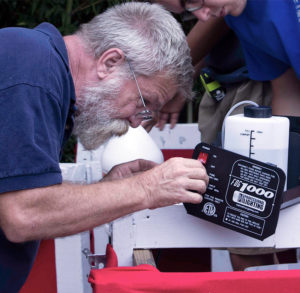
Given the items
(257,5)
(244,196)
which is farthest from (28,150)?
(257,5)

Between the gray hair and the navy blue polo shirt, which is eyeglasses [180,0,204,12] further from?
the navy blue polo shirt

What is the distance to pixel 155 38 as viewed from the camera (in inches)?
45.6

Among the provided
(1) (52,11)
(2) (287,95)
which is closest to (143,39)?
(2) (287,95)

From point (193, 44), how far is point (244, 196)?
34.1 inches

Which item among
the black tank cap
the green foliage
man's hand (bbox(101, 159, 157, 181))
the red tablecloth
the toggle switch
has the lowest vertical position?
the red tablecloth

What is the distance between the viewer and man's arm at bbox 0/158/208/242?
0.92 meters

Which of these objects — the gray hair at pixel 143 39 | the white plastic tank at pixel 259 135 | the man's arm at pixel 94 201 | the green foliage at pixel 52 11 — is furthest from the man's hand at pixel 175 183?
the green foliage at pixel 52 11

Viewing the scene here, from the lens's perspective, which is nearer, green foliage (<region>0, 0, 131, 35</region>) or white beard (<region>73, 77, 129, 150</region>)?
white beard (<region>73, 77, 129, 150</region>)

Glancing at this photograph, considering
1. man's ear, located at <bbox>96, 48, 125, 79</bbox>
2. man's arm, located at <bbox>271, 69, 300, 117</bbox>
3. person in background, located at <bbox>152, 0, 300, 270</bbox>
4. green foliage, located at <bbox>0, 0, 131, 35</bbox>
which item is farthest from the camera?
green foliage, located at <bbox>0, 0, 131, 35</bbox>

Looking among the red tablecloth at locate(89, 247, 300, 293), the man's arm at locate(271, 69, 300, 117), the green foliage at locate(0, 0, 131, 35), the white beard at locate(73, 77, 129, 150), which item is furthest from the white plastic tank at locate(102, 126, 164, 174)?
the green foliage at locate(0, 0, 131, 35)

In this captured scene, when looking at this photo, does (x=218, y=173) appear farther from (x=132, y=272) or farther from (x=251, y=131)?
(x=132, y=272)

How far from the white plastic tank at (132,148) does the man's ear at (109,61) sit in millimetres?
329

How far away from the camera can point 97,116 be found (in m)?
1.26

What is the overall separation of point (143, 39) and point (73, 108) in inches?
9.0
